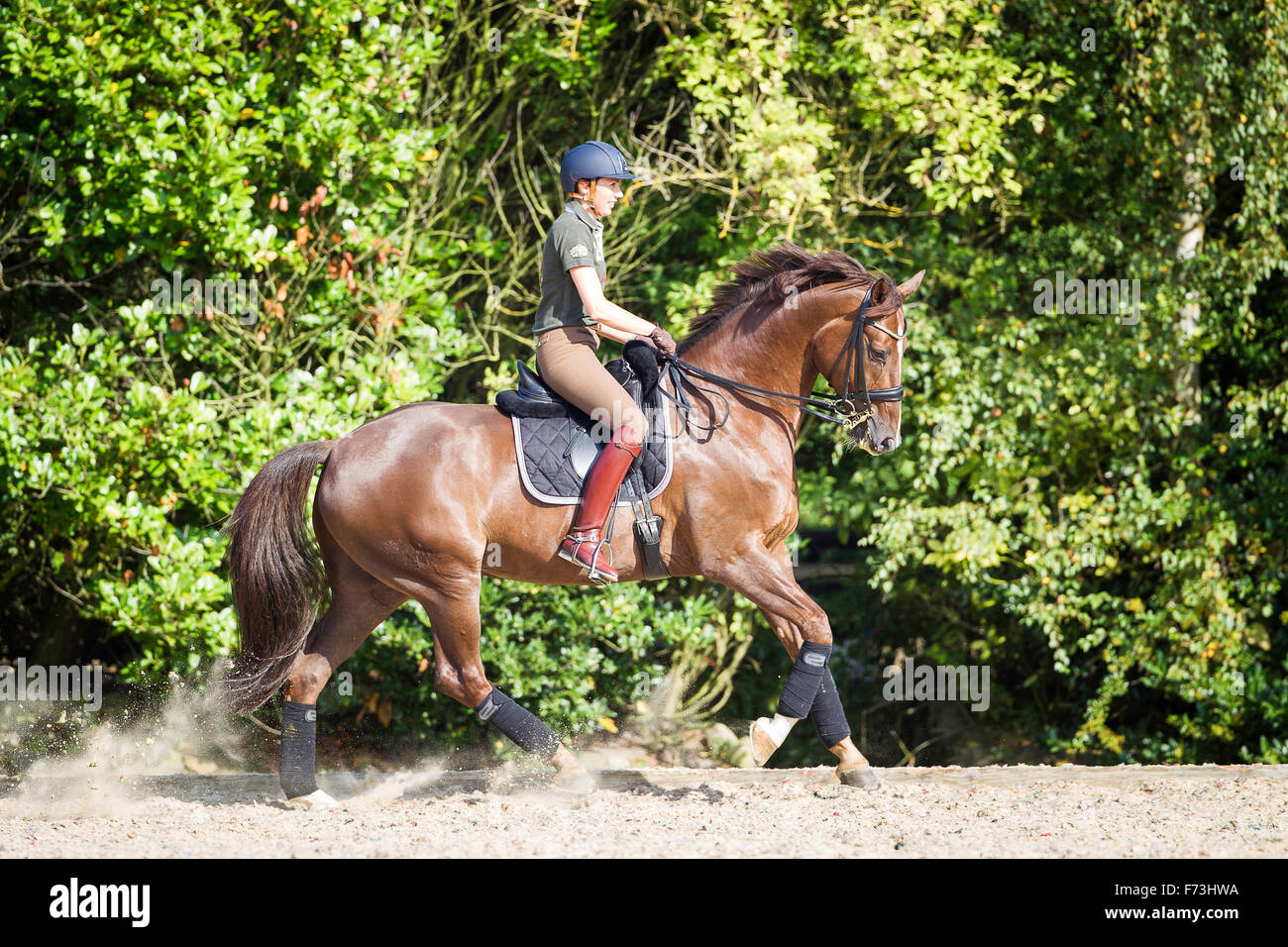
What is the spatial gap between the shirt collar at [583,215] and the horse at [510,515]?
77 cm

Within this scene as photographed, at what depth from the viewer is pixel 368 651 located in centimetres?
827

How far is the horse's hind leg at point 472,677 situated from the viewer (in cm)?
544

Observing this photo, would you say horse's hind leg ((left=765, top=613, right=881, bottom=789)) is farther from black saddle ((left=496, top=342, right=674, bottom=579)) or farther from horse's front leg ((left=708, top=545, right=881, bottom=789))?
black saddle ((left=496, top=342, right=674, bottom=579))

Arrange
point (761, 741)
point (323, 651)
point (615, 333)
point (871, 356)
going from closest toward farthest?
1. point (761, 741)
2. point (871, 356)
3. point (615, 333)
4. point (323, 651)

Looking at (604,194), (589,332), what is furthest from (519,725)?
(604,194)

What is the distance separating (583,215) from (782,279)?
3.19 ft

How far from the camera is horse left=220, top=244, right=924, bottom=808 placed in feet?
17.7

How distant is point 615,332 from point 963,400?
3.96 meters

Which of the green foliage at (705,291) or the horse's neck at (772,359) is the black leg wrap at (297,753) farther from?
the horse's neck at (772,359)

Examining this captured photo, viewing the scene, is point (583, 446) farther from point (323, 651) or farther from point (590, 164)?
point (323, 651)

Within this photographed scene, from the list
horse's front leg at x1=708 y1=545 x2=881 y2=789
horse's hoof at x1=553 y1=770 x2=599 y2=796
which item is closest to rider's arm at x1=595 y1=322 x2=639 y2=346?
horse's front leg at x1=708 y1=545 x2=881 y2=789

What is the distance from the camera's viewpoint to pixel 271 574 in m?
5.57

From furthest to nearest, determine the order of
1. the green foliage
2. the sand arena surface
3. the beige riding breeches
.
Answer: the green foliage
the beige riding breeches
the sand arena surface

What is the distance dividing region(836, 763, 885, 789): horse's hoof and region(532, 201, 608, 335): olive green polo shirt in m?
2.41
